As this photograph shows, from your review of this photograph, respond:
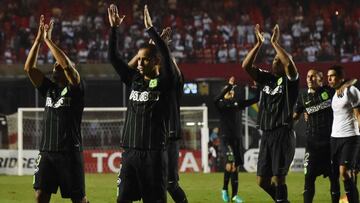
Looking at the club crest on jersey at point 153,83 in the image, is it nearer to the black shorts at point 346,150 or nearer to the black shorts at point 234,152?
the black shorts at point 346,150

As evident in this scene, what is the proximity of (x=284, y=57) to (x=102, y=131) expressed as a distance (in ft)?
44.2

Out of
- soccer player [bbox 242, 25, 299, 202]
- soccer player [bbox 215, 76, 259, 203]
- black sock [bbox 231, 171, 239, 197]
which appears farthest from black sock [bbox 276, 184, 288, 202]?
soccer player [bbox 215, 76, 259, 203]

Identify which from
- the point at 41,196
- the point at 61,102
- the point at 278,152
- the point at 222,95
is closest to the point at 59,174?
the point at 41,196

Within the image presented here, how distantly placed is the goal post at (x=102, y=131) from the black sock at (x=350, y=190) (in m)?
12.0

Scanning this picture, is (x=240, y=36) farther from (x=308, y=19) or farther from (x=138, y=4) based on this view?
(x=138, y=4)

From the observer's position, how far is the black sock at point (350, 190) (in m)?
11.4

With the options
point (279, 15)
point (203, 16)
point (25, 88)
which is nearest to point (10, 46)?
point (25, 88)

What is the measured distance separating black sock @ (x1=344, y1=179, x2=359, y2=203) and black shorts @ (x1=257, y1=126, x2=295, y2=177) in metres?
1.10

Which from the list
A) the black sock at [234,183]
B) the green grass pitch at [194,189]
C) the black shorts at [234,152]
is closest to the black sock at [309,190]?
the green grass pitch at [194,189]

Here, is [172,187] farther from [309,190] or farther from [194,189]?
[194,189]

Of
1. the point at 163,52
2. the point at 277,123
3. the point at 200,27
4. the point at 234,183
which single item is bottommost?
the point at 234,183

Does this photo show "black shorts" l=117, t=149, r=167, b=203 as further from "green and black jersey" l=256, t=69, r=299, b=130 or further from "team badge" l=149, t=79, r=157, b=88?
"green and black jersey" l=256, t=69, r=299, b=130

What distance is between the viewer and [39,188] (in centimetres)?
920

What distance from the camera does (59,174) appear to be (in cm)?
925
